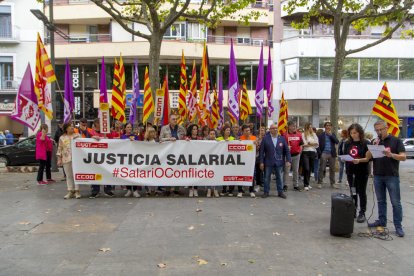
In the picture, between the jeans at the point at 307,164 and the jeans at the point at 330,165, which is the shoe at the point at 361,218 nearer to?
the jeans at the point at 307,164

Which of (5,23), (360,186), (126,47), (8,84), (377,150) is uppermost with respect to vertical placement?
(5,23)

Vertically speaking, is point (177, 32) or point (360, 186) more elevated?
point (177, 32)

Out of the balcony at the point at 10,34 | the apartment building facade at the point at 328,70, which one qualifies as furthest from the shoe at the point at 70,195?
the balcony at the point at 10,34

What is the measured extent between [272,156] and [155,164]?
285 cm

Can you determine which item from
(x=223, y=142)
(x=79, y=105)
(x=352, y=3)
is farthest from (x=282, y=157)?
(x=79, y=105)

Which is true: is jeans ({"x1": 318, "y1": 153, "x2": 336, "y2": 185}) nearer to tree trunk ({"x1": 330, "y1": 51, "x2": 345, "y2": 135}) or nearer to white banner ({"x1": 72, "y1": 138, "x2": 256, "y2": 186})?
white banner ({"x1": 72, "y1": 138, "x2": 256, "y2": 186})

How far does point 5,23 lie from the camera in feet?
106

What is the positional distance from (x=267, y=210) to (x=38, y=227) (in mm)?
4446

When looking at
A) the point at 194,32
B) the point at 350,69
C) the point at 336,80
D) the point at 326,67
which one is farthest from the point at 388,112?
the point at 350,69

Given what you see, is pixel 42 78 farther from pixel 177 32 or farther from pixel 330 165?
pixel 177 32

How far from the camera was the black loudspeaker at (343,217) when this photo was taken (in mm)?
6496

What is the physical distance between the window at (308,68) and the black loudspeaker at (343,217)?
1085 inches

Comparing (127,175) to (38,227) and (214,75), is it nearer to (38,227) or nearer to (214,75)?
(38,227)

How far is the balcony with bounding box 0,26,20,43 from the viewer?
104 ft
